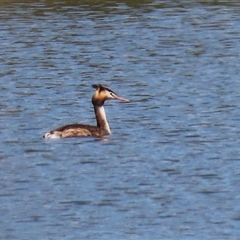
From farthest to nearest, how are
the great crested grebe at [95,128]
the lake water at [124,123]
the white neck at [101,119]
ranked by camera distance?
1. the white neck at [101,119]
2. the great crested grebe at [95,128]
3. the lake water at [124,123]

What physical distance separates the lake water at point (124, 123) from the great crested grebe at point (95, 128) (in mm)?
142

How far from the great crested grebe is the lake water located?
0.14 m

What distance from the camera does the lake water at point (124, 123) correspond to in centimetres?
1541

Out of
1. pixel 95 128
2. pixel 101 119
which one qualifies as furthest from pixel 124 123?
pixel 95 128

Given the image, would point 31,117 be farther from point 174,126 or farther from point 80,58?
point 80,58

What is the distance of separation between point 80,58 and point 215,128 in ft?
28.9

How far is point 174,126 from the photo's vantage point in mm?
21016

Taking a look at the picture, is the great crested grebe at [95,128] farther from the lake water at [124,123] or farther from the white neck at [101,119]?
the lake water at [124,123]

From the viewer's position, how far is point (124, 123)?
70.7 feet

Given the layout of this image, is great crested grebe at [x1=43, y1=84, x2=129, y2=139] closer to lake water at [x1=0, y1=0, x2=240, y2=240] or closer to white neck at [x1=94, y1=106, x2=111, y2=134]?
white neck at [x1=94, y1=106, x2=111, y2=134]

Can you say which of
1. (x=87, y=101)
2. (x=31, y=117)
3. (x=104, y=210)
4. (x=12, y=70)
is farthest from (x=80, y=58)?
(x=104, y=210)

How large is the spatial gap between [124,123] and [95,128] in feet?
3.32

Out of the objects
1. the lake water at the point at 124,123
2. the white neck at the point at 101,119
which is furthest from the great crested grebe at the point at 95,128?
the lake water at the point at 124,123

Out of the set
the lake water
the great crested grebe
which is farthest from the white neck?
the lake water
